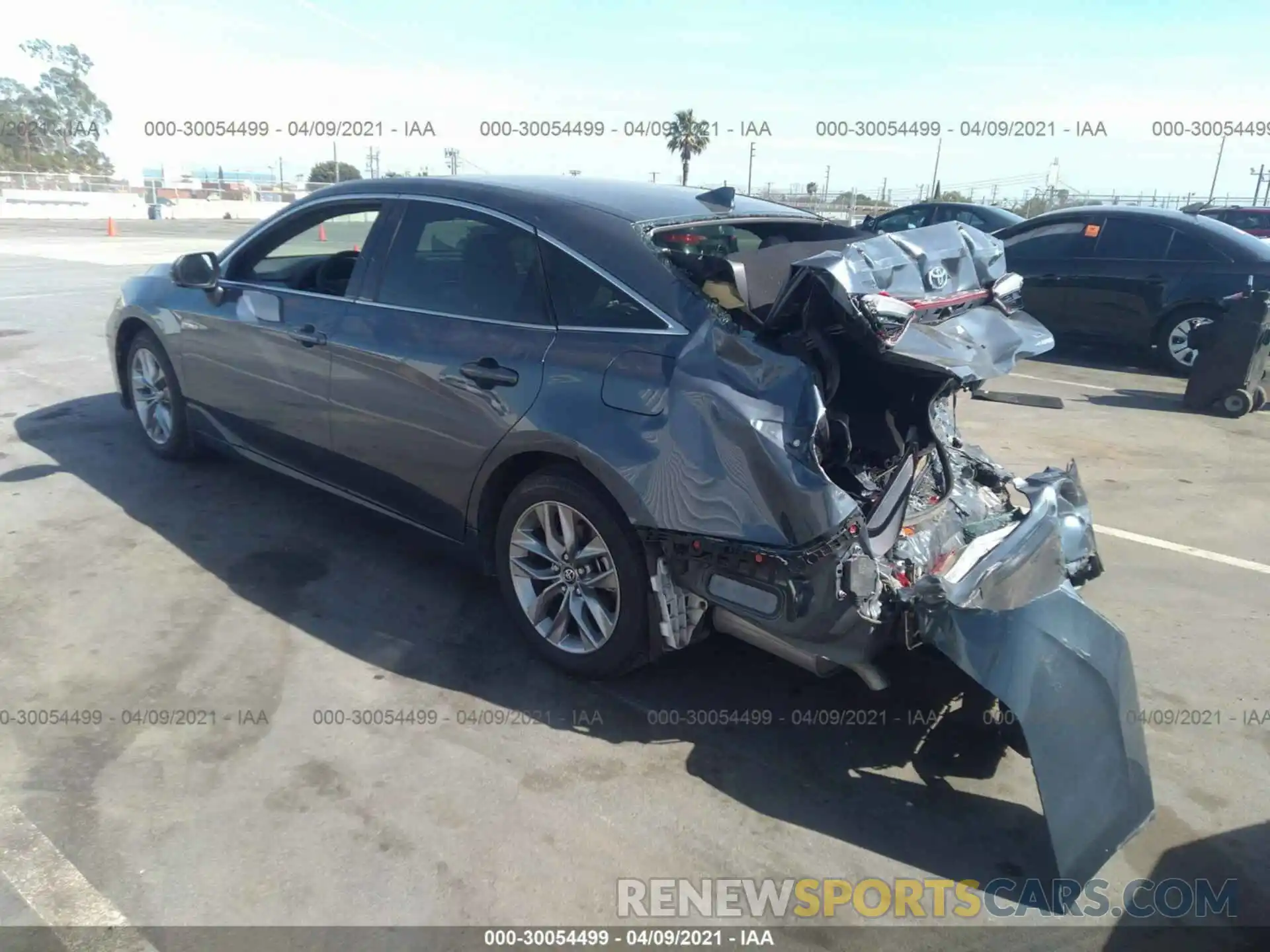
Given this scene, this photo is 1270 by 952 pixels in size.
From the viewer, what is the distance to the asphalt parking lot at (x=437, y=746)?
273 cm

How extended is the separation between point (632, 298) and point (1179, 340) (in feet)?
28.5

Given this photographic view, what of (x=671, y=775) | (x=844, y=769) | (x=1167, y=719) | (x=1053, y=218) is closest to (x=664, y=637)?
(x=671, y=775)

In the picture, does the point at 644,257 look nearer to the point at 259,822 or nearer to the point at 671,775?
the point at 671,775

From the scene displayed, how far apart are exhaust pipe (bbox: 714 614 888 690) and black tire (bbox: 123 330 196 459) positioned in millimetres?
3856

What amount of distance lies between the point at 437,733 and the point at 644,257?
1865 millimetres

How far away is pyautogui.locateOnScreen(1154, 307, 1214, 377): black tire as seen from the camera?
9.74 metres

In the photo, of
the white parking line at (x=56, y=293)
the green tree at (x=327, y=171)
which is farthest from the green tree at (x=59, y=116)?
the white parking line at (x=56, y=293)

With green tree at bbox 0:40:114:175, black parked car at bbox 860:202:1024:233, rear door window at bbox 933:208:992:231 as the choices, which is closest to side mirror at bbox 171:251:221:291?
black parked car at bbox 860:202:1024:233

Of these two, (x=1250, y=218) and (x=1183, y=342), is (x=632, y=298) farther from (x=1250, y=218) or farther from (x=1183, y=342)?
(x=1250, y=218)

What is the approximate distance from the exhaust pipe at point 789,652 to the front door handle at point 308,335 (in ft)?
7.74

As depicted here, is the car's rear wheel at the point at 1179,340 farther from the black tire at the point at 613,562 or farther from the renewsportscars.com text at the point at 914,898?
the black tire at the point at 613,562

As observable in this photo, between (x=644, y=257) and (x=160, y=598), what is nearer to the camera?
(x=644, y=257)

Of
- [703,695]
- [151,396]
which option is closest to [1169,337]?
[703,695]

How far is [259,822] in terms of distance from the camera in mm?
2889
